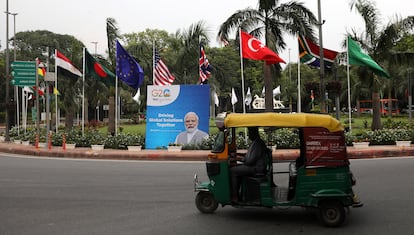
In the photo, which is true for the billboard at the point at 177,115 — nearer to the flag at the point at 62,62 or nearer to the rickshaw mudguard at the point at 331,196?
the flag at the point at 62,62

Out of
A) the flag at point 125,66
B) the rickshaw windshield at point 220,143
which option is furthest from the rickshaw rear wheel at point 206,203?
the flag at point 125,66

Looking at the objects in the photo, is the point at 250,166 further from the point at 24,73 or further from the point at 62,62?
the point at 24,73

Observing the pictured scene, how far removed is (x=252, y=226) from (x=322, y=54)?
15.1 metres

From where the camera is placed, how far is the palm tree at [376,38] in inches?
898

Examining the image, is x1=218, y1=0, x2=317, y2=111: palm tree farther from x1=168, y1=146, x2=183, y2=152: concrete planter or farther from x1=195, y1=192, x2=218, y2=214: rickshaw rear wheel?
x1=195, y1=192, x2=218, y2=214: rickshaw rear wheel

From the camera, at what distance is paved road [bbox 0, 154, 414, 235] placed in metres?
6.44

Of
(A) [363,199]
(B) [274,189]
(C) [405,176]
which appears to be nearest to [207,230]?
(B) [274,189]

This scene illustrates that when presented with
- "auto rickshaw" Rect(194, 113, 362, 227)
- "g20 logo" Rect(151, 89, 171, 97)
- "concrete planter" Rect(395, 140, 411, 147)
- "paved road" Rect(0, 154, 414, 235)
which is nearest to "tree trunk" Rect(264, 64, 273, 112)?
"g20 logo" Rect(151, 89, 171, 97)

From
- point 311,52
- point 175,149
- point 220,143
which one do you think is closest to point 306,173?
point 220,143

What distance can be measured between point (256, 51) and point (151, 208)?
11747mm

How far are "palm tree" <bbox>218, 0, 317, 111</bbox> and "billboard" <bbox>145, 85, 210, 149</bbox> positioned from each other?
158 inches

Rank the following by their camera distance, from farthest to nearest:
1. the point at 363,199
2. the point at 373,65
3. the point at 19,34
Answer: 1. the point at 19,34
2. the point at 373,65
3. the point at 363,199

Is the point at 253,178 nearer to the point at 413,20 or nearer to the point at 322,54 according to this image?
the point at 322,54

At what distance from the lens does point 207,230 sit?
6324mm
